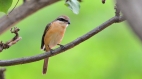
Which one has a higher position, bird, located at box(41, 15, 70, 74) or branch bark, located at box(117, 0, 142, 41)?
branch bark, located at box(117, 0, 142, 41)

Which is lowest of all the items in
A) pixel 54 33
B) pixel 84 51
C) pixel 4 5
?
pixel 84 51

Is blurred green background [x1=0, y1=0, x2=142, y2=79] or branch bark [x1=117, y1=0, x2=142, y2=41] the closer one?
branch bark [x1=117, y1=0, x2=142, y2=41]

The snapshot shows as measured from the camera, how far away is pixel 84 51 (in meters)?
2.29

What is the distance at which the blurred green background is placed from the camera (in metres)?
2.21

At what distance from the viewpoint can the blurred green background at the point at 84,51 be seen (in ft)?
7.25

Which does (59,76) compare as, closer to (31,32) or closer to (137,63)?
(31,32)

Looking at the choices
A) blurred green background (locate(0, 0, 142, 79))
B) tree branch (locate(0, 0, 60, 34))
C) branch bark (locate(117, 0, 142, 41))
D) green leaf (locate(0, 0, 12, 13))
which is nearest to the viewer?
branch bark (locate(117, 0, 142, 41))

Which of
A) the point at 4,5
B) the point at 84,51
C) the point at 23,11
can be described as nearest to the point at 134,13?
the point at 4,5

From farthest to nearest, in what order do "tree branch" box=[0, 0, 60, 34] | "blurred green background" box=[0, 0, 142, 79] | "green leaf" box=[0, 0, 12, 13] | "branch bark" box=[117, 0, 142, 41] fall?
1. "blurred green background" box=[0, 0, 142, 79]
2. "tree branch" box=[0, 0, 60, 34]
3. "green leaf" box=[0, 0, 12, 13]
4. "branch bark" box=[117, 0, 142, 41]

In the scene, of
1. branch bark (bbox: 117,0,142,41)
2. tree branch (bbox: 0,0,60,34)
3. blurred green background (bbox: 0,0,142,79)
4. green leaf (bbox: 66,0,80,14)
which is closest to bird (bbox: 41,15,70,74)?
tree branch (bbox: 0,0,60,34)

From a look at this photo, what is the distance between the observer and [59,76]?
2.21 meters

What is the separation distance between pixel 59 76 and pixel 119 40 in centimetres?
51

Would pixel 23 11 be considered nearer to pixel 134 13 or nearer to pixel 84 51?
pixel 84 51

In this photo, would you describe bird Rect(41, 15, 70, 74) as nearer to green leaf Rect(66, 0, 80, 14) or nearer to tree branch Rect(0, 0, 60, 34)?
tree branch Rect(0, 0, 60, 34)
